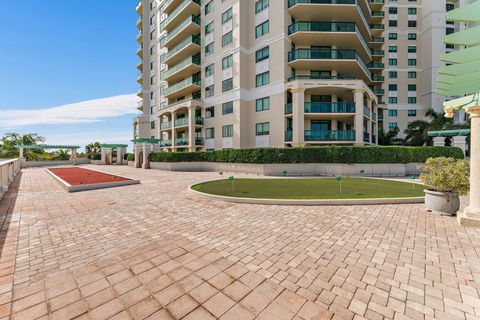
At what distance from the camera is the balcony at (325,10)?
82.9 ft

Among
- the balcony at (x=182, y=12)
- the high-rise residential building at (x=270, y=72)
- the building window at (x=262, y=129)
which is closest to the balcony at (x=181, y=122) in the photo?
the high-rise residential building at (x=270, y=72)

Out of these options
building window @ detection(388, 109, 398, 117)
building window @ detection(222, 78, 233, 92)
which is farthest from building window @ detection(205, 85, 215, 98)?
building window @ detection(388, 109, 398, 117)

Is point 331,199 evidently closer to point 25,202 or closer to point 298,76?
point 25,202

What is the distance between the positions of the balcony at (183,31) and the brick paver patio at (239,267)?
3671cm

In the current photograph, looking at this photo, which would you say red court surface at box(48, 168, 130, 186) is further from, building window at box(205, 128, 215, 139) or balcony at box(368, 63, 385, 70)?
balcony at box(368, 63, 385, 70)

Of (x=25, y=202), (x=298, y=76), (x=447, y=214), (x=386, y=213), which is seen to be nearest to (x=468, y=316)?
(x=386, y=213)

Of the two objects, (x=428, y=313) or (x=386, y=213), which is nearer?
(x=428, y=313)

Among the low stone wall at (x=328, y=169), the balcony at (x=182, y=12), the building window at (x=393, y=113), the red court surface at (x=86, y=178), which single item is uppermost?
the balcony at (x=182, y=12)

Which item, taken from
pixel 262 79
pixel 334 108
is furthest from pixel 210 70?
pixel 334 108

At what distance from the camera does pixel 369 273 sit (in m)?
4.09

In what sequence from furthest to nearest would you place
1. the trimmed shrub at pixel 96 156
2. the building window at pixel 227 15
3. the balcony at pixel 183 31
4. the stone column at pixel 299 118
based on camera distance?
the trimmed shrub at pixel 96 156 → the balcony at pixel 183 31 → the building window at pixel 227 15 → the stone column at pixel 299 118

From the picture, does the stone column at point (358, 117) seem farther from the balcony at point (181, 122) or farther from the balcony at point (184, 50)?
the balcony at point (184, 50)

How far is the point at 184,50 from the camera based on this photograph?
120 feet

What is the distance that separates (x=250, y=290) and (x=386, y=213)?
276 inches
